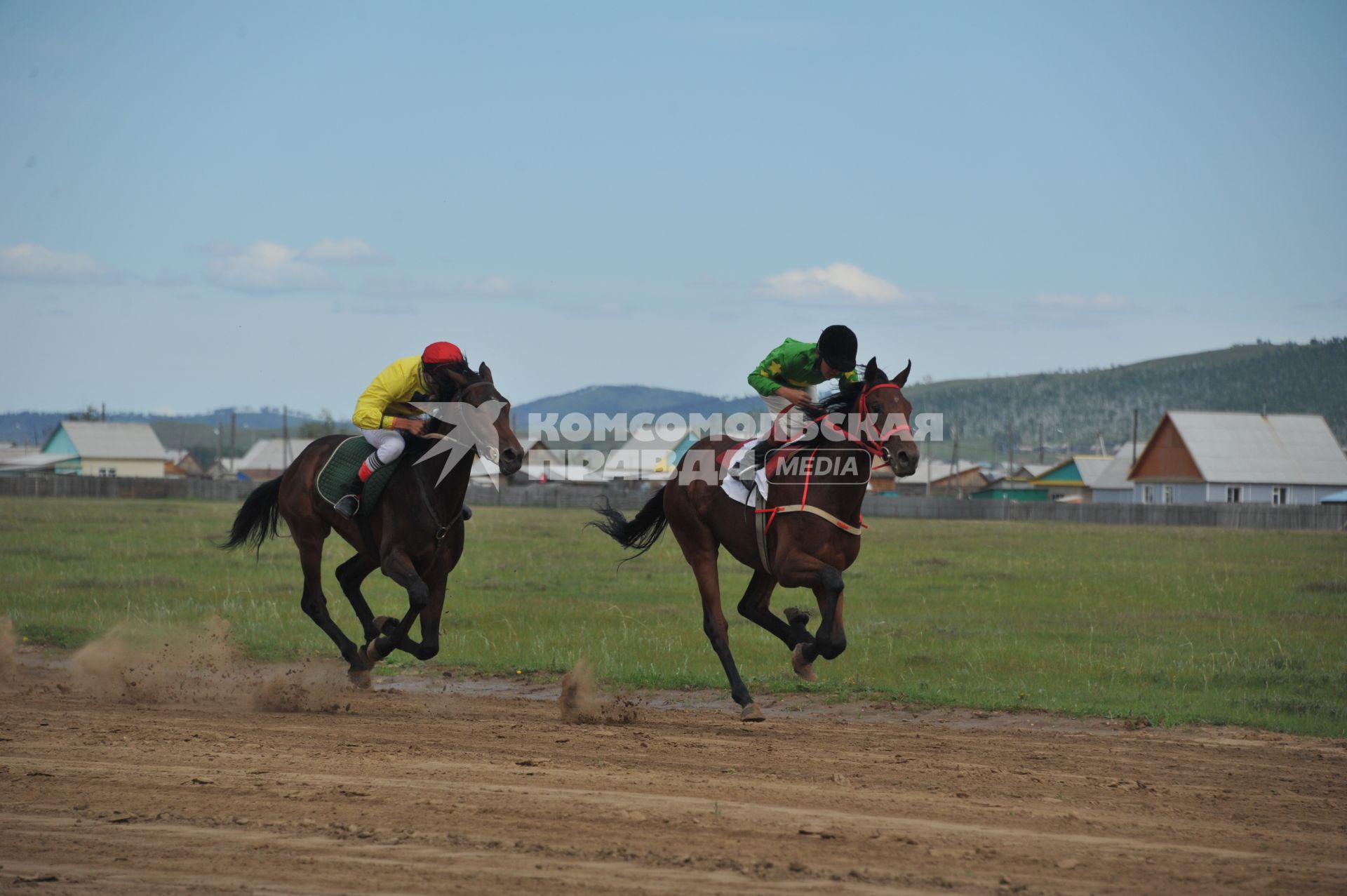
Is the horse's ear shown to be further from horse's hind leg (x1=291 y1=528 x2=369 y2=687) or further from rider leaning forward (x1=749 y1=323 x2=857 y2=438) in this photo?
horse's hind leg (x1=291 y1=528 x2=369 y2=687)

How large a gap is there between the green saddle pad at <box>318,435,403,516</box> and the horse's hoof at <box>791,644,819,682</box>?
3.58 metres

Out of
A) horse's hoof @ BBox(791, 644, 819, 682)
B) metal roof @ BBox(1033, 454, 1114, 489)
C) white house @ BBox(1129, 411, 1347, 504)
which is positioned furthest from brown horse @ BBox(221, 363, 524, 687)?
metal roof @ BBox(1033, 454, 1114, 489)

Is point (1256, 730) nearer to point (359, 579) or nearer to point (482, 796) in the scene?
point (482, 796)

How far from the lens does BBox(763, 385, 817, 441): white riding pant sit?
945 cm

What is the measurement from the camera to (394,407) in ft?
33.2

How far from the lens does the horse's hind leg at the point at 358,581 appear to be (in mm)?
10602

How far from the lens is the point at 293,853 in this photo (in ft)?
17.0

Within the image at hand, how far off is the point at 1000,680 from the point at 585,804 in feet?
21.9

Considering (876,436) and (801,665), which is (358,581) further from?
(876,436)

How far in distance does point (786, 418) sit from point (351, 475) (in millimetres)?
3727

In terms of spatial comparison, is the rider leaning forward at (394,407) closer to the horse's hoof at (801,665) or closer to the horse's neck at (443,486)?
the horse's neck at (443,486)

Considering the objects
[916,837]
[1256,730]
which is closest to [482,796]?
[916,837]

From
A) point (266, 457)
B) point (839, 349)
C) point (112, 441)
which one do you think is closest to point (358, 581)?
point (839, 349)

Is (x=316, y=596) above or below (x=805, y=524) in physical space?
below
